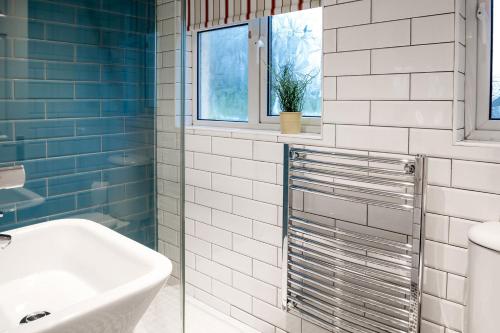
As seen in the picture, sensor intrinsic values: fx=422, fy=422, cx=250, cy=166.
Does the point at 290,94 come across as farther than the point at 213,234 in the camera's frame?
No

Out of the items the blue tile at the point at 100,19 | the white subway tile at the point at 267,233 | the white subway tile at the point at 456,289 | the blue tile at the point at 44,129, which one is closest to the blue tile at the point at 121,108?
the blue tile at the point at 44,129

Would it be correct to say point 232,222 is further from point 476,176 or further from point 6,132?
point 6,132

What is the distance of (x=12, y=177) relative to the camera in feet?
3.34

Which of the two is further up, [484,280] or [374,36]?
[374,36]

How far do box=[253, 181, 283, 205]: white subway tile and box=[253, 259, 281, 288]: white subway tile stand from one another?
0.32 metres

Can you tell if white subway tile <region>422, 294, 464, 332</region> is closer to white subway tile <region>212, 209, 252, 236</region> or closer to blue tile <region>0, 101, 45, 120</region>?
white subway tile <region>212, 209, 252, 236</region>

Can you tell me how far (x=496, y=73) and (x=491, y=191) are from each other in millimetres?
454

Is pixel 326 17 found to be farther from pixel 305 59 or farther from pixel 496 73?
pixel 496 73

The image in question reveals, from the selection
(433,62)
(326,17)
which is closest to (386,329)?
(433,62)

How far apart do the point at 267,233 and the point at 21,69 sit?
1.34m

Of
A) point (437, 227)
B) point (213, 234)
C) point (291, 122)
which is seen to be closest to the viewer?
point (437, 227)

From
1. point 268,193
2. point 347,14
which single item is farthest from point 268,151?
point 347,14

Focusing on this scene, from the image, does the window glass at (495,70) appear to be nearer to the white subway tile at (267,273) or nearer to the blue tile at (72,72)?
the white subway tile at (267,273)

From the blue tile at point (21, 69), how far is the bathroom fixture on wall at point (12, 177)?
22 centimetres
